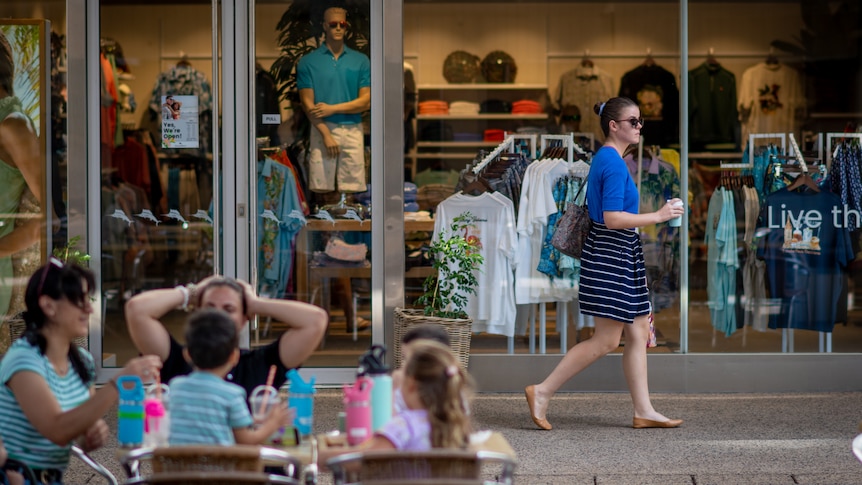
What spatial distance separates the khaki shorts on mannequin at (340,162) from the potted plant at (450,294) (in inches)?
27.3

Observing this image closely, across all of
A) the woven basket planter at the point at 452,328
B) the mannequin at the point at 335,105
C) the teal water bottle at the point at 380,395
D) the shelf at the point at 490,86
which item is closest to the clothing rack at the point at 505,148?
the shelf at the point at 490,86

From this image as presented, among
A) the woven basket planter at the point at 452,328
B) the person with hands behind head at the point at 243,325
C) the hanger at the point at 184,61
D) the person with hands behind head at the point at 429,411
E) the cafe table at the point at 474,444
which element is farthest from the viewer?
the hanger at the point at 184,61

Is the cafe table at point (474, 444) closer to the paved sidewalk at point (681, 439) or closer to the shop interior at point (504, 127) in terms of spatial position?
the paved sidewalk at point (681, 439)

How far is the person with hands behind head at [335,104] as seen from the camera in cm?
729

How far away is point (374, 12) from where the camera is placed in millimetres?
7258

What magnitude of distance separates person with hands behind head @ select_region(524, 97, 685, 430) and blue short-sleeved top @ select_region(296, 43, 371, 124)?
1844mm

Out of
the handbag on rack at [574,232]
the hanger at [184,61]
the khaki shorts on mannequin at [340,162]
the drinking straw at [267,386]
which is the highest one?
the hanger at [184,61]

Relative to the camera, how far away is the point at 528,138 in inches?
301

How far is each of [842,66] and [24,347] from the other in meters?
6.84

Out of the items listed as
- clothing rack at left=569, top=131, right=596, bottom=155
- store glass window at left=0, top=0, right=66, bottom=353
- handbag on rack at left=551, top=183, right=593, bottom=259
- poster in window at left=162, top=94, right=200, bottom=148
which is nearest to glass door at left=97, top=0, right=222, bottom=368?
poster in window at left=162, top=94, right=200, bottom=148

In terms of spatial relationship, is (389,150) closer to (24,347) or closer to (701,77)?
(701,77)

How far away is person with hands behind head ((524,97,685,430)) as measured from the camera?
19.5 feet

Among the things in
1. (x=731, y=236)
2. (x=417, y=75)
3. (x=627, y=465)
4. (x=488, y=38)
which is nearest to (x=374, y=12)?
(x=417, y=75)

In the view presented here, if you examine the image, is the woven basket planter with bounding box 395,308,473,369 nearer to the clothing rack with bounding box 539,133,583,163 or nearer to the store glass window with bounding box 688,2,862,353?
the clothing rack with bounding box 539,133,583,163
